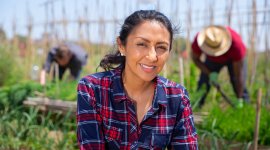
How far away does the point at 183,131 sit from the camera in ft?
5.12

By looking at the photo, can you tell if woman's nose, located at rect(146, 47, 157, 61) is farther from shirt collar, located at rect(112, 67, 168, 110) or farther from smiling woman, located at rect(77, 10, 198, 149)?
shirt collar, located at rect(112, 67, 168, 110)

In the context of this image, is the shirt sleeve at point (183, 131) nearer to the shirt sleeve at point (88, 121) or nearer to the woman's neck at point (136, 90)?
the woman's neck at point (136, 90)

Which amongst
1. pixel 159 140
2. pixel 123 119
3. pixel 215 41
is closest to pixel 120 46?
pixel 123 119

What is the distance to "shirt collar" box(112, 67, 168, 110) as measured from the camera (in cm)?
154

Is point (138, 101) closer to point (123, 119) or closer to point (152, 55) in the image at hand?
point (123, 119)

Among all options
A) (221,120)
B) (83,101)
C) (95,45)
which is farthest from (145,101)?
(95,45)

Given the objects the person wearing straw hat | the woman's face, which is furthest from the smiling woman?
the person wearing straw hat

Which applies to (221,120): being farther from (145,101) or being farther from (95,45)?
(95,45)

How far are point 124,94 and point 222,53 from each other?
2.63 meters

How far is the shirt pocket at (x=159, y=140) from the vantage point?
153 centimetres

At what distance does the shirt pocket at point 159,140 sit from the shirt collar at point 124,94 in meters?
0.11

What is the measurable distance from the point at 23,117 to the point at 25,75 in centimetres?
484

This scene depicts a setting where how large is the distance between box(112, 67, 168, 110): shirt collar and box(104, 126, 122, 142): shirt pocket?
0.11m

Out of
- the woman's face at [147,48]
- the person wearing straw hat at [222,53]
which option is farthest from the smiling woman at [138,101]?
the person wearing straw hat at [222,53]
